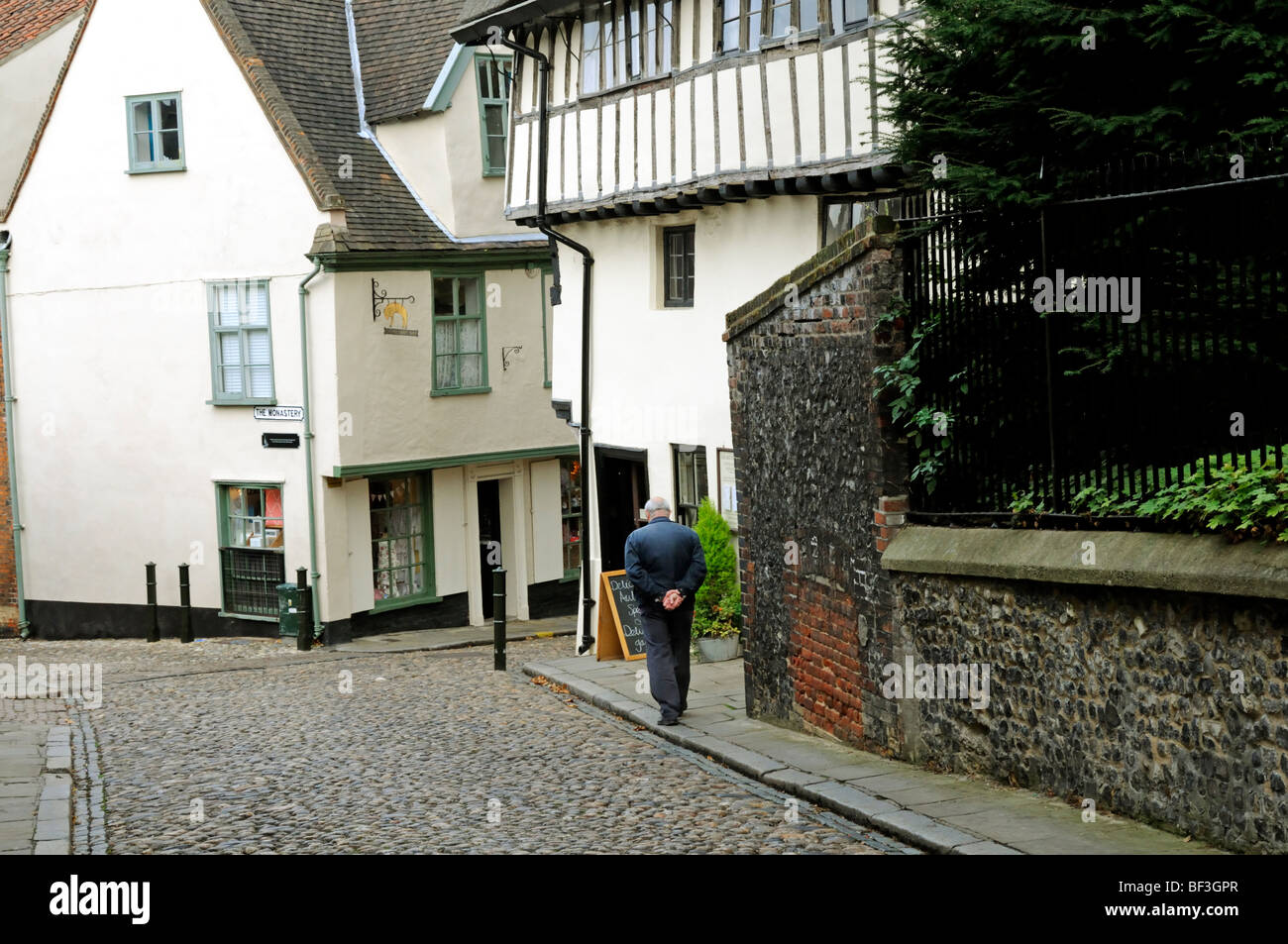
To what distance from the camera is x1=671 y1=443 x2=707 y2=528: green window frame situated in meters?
17.7

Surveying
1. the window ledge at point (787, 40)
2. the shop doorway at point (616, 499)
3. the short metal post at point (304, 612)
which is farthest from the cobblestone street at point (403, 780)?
the window ledge at point (787, 40)

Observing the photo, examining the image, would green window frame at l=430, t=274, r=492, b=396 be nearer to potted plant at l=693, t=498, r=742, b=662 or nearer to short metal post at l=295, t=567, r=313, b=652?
short metal post at l=295, t=567, r=313, b=652

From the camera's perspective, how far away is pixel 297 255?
23078mm

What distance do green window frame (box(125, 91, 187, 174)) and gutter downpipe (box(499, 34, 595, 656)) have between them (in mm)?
7158

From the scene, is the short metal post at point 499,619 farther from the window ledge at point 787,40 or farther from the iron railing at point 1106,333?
the iron railing at point 1106,333

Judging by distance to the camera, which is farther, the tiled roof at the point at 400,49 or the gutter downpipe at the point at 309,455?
the tiled roof at the point at 400,49

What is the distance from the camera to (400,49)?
25.2 metres

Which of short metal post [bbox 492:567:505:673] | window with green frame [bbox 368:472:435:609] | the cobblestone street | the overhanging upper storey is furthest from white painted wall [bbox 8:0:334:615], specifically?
the cobblestone street

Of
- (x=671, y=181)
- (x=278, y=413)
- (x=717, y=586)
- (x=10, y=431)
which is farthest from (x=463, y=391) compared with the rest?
(x=717, y=586)

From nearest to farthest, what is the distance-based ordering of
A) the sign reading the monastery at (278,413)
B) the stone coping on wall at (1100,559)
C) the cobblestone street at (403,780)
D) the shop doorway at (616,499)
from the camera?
the stone coping on wall at (1100,559), the cobblestone street at (403,780), the shop doorway at (616,499), the sign reading the monastery at (278,413)

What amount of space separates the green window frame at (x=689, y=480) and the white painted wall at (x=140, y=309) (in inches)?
283

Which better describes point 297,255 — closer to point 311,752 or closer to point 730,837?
point 311,752

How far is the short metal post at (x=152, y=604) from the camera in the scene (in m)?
23.5
